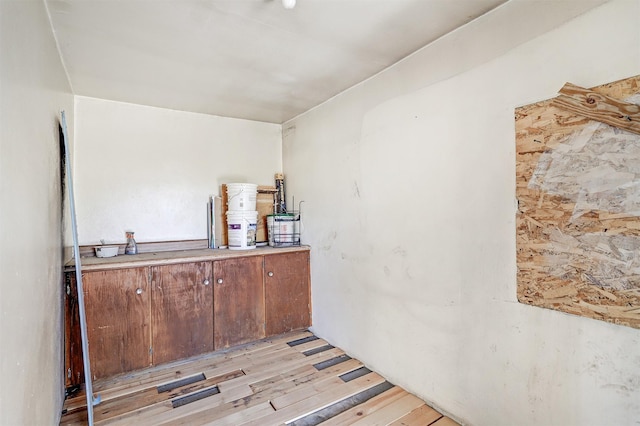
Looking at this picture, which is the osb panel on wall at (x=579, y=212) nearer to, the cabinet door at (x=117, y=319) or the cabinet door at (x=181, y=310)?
the cabinet door at (x=181, y=310)

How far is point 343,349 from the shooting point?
285 centimetres

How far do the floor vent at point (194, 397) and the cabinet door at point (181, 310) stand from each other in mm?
483

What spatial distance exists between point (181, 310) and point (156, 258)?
0.49 meters

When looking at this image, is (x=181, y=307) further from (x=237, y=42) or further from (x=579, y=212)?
(x=579, y=212)

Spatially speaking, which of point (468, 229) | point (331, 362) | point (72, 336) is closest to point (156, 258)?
point (72, 336)

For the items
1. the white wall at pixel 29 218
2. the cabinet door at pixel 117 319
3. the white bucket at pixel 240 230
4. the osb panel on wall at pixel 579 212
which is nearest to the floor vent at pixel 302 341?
the white bucket at pixel 240 230

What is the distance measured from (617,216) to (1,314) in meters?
2.19

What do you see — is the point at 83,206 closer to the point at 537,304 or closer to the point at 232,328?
the point at 232,328

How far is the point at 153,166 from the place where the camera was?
122 inches

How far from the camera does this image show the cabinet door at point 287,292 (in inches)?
120

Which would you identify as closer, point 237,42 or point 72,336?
point 237,42

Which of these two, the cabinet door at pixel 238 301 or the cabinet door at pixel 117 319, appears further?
the cabinet door at pixel 238 301

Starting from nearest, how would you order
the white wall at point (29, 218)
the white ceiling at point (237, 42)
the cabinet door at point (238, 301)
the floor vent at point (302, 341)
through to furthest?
the white wall at point (29, 218) < the white ceiling at point (237, 42) < the cabinet door at point (238, 301) < the floor vent at point (302, 341)

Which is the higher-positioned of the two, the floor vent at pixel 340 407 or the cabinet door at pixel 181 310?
the cabinet door at pixel 181 310
